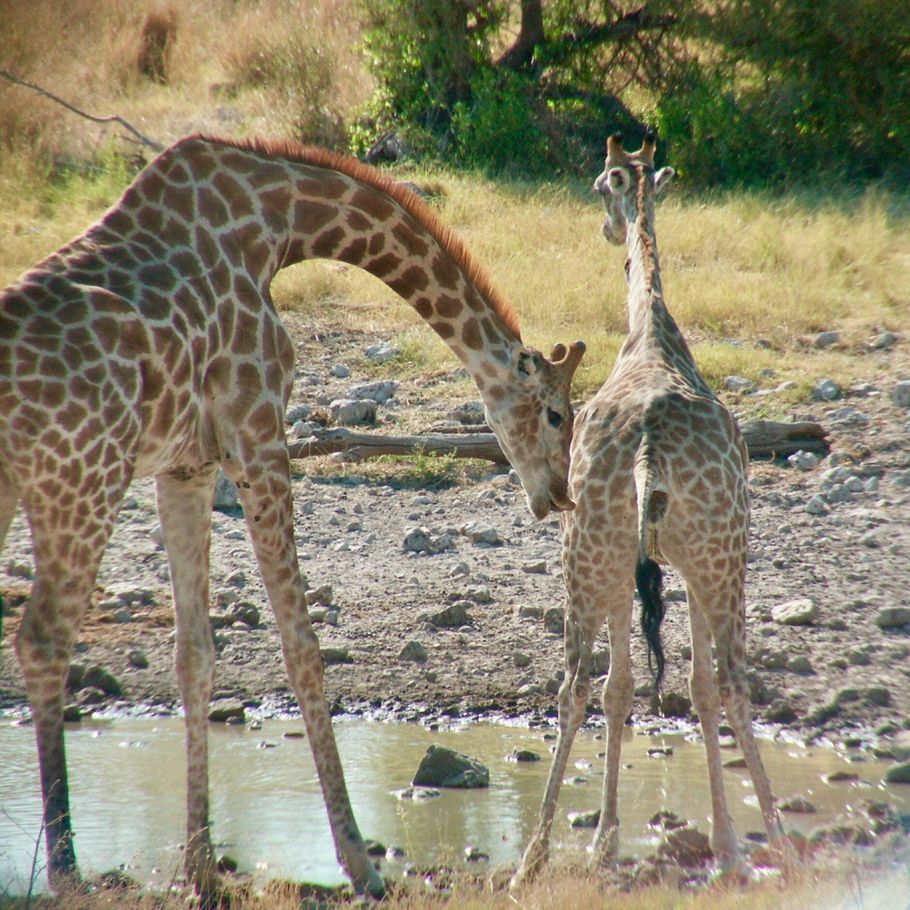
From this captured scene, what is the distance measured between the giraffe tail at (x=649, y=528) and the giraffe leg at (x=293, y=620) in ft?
4.01

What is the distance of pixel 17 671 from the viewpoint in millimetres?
6770

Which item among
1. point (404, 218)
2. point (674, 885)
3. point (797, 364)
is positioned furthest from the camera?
point (797, 364)

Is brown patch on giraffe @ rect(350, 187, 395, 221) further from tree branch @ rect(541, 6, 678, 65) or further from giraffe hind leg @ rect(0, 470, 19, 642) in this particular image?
tree branch @ rect(541, 6, 678, 65)

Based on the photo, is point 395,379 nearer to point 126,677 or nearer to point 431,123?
point 126,677

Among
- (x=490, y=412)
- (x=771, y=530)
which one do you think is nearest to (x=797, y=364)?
(x=771, y=530)

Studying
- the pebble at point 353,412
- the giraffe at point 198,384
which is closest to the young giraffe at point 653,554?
the giraffe at point 198,384

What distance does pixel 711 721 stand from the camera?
5242mm

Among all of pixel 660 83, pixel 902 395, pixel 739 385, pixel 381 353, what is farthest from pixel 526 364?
pixel 660 83

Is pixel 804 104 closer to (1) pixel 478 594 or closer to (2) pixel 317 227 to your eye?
(1) pixel 478 594

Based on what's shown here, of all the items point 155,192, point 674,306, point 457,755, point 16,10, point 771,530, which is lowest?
Answer: point 457,755

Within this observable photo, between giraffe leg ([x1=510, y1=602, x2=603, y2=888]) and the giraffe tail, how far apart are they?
0.80 feet

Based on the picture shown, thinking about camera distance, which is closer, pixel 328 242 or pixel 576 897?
pixel 576 897

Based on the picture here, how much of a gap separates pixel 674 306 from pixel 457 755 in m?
6.60

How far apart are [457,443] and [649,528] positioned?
Result: 4299 millimetres
